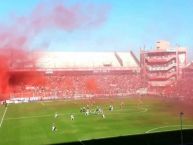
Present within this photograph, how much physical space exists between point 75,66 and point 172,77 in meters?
24.3

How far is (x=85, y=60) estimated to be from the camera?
307 feet

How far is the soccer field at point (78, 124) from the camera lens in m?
35.4

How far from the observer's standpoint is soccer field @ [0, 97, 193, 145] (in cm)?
3541

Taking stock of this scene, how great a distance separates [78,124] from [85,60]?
51.9m

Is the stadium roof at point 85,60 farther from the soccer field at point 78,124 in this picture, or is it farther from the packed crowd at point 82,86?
the soccer field at point 78,124

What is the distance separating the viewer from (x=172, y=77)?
271ft

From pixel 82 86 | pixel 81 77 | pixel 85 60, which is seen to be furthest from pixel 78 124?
pixel 85 60

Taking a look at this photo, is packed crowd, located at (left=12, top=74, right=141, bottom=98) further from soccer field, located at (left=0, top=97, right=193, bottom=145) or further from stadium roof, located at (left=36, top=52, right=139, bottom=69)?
soccer field, located at (left=0, top=97, right=193, bottom=145)

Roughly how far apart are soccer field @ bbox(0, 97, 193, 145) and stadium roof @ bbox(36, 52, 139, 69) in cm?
3106

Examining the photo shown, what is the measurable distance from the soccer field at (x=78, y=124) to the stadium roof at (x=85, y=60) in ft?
102

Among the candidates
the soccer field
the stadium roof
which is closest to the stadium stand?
the stadium roof

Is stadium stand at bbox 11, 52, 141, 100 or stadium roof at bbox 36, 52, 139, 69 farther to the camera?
stadium roof at bbox 36, 52, 139, 69

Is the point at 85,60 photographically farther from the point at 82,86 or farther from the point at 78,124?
the point at 78,124

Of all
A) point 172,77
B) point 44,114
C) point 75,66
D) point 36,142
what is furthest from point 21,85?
point 36,142
